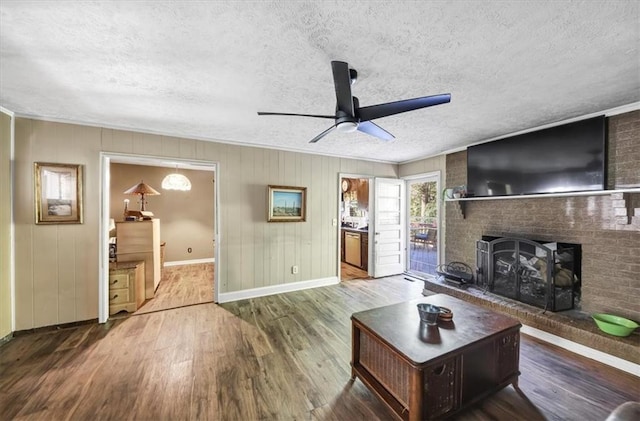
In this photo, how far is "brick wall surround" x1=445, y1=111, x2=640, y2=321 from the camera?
7.84ft

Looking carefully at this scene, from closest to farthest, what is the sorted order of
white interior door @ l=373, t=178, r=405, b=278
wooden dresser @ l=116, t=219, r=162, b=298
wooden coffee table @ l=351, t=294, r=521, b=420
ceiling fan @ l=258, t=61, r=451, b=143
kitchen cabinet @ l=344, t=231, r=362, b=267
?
wooden coffee table @ l=351, t=294, r=521, b=420 → ceiling fan @ l=258, t=61, r=451, b=143 → wooden dresser @ l=116, t=219, r=162, b=298 → white interior door @ l=373, t=178, r=405, b=278 → kitchen cabinet @ l=344, t=231, r=362, b=267

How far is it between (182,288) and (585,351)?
533cm

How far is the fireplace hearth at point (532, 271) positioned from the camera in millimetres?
2754

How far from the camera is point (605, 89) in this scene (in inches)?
83.1

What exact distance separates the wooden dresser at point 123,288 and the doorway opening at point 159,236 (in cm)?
1

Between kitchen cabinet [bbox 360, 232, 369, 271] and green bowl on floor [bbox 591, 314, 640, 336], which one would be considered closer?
green bowl on floor [bbox 591, 314, 640, 336]

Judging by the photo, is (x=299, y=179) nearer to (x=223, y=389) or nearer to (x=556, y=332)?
(x=223, y=389)

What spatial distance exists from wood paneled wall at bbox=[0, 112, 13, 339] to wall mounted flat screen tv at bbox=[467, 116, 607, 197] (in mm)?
5741

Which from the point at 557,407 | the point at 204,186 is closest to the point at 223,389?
the point at 557,407

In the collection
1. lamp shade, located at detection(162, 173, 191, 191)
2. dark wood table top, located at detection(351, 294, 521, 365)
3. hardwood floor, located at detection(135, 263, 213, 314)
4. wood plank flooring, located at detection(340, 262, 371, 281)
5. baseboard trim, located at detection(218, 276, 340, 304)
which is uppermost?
lamp shade, located at detection(162, 173, 191, 191)

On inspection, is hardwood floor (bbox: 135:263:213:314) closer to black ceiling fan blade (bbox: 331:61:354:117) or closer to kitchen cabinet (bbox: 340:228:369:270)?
kitchen cabinet (bbox: 340:228:369:270)

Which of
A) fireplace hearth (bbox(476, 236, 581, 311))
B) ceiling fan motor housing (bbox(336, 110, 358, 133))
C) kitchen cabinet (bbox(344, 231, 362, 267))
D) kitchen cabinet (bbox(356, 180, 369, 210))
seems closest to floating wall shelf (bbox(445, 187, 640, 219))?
fireplace hearth (bbox(476, 236, 581, 311))

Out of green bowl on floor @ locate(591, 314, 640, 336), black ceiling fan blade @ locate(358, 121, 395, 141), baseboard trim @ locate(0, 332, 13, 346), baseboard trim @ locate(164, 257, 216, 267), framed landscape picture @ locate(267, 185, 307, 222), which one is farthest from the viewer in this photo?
baseboard trim @ locate(164, 257, 216, 267)

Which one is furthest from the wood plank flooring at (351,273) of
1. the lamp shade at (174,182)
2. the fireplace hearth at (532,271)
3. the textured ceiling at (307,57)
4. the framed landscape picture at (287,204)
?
the lamp shade at (174,182)
